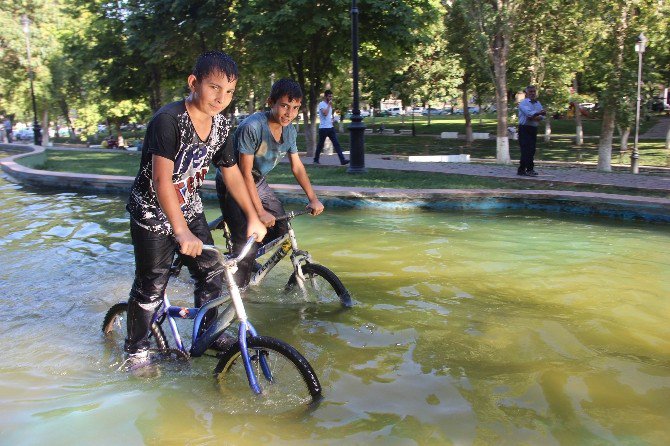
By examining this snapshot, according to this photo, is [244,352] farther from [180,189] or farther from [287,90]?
[287,90]

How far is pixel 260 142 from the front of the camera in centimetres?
489

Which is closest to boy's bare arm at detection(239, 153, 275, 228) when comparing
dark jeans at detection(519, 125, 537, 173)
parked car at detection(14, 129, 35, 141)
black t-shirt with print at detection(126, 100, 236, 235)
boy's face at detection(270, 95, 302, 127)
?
boy's face at detection(270, 95, 302, 127)

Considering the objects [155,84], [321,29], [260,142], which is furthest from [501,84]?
[155,84]

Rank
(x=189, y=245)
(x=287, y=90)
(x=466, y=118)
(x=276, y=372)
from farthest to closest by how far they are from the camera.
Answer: (x=466, y=118), (x=287, y=90), (x=276, y=372), (x=189, y=245)

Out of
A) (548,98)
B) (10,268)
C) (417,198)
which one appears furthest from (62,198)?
(548,98)

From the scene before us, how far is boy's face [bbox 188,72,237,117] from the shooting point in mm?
3418

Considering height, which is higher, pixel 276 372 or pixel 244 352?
pixel 244 352

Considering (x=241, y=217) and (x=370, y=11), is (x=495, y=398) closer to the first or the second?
(x=241, y=217)

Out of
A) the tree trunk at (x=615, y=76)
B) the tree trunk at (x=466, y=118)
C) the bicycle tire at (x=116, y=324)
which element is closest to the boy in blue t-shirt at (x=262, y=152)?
the bicycle tire at (x=116, y=324)

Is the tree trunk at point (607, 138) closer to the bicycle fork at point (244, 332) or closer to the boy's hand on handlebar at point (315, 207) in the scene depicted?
the boy's hand on handlebar at point (315, 207)

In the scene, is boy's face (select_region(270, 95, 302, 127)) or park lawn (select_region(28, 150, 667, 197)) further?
park lawn (select_region(28, 150, 667, 197))

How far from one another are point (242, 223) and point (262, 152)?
606 millimetres

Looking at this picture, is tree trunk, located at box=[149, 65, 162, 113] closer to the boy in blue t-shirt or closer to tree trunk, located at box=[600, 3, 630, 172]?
tree trunk, located at box=[600, 3, 630, 172]

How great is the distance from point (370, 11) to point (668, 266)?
1344 centimetres
